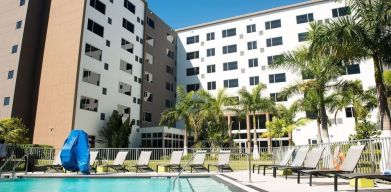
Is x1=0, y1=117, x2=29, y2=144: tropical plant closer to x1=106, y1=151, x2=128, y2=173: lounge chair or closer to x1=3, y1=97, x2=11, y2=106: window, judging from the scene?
x1=3, y1=97, x2=11, y2=106: window

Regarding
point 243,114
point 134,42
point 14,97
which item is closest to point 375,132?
point 243,114

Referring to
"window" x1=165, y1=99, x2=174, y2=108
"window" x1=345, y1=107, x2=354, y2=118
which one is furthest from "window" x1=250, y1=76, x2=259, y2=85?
"window" x1=165, y1=99, x2=174, y2=108

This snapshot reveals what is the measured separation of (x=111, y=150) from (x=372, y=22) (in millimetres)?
17082

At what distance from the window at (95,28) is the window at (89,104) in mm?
7280

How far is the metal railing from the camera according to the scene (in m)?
10.4

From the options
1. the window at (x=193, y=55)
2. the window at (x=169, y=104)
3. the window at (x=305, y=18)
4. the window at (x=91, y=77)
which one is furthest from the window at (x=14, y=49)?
the window at (x=305, y=18)

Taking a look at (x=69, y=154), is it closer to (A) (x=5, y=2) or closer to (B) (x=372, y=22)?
(B) (x=372, y=22)

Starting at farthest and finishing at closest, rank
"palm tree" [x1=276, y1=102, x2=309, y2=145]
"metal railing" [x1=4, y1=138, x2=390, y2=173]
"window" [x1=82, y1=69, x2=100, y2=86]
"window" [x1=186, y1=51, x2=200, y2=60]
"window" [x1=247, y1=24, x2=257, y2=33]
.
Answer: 1. "window" [x1=186, y1=51, x2=200, y2=60]
2. "window" [x1=247, y1=24, x2=257, y2=33]
3. "palm tree" [x1=276, y1=102, x2=309, y2=145]
4. "window" [x1=82, y1=69, x2=100, y2=86]
5. "metal railing" [x1=4, y1=138, x2=390, y2=173]

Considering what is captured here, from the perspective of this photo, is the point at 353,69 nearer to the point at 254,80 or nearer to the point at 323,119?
the point at 254,80

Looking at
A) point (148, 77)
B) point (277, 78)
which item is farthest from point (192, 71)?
point (277, 78)

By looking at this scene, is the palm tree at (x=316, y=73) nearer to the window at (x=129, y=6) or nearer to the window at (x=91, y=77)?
the window at (x=91, y=77)

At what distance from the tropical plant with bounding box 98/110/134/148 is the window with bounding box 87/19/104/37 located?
349 inches

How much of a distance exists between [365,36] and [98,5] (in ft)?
94.9

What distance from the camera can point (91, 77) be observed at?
34.7 m
